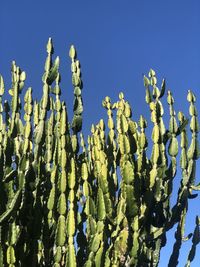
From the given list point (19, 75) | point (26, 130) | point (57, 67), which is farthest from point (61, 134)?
point (19, 75)

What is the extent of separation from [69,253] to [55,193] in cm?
51

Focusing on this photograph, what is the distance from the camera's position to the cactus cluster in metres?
3.78

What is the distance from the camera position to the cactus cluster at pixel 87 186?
3.78 metres

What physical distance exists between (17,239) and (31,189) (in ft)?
1.40

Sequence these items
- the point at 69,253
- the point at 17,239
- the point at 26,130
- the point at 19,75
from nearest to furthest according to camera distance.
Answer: the point at 69,253 → the point at 17,239 → the point at 26,130 → the point at 19,75

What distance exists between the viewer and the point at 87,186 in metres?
4.00

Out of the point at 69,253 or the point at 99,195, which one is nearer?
the point at 69,253

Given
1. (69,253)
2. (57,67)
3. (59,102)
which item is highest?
(57,67)

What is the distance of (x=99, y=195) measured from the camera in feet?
12.6

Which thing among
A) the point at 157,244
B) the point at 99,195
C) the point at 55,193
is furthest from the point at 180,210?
the point at 55,193

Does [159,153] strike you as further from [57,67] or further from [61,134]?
[57,67]

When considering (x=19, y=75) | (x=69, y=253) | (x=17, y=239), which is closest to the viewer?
(x=69, y=253)

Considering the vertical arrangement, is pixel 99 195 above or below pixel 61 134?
below

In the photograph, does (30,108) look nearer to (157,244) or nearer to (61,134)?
(61,134)
